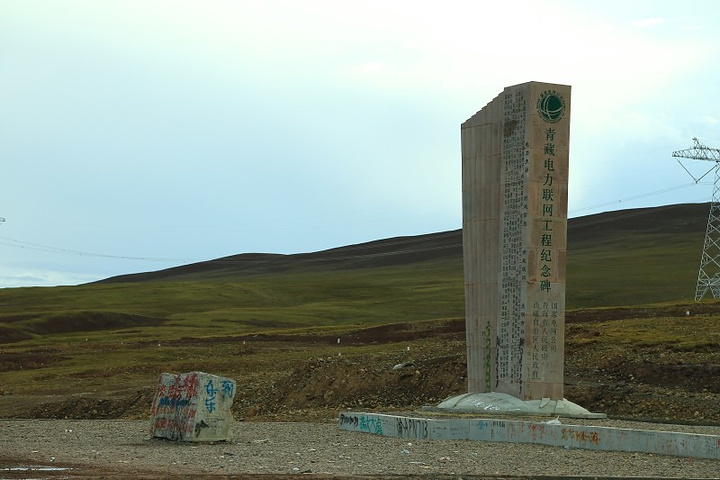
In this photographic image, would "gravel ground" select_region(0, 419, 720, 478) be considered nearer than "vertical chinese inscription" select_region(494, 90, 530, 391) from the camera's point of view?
Yes

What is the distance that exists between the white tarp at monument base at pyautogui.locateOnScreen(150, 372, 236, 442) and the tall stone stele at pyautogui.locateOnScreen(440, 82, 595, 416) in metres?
8.75

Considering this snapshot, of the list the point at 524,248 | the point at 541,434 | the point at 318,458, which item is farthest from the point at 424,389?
the point at 318,458

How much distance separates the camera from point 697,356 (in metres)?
41.8

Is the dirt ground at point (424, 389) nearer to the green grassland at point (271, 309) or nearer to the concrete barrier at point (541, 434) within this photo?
the green grassland at point (271, 309)

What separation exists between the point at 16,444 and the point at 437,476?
1249 centimetres

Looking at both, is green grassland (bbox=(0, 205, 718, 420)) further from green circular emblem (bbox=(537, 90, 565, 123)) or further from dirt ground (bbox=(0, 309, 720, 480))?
green circular emblem (bbox=(537, 90, 565, 123))

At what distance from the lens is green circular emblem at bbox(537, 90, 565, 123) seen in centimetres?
3272

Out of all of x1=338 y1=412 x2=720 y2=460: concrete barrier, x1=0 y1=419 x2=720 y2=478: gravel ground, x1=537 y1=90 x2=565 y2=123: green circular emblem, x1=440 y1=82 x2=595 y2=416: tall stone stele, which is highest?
x1=537 y1=90 x2=565 y2=123: green circular emblem

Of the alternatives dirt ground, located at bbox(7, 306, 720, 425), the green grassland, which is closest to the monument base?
dirt ground, located at bbox(7, 306, 720, 425)

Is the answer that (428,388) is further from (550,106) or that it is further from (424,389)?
A: (550,106)

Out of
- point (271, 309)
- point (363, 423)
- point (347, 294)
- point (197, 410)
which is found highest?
point (347, 294)

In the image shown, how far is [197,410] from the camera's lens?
1077 inches

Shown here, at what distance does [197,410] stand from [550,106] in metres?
13.6

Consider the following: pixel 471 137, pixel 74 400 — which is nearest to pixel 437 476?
pixel 471 137
